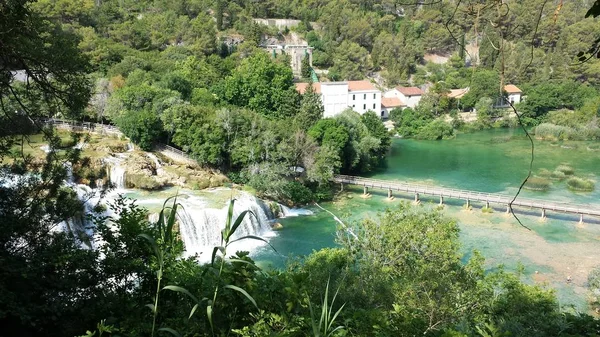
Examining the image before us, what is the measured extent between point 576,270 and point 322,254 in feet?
28.2

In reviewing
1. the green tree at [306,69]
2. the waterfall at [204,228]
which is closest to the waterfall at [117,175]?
the waterfall at [204,228]

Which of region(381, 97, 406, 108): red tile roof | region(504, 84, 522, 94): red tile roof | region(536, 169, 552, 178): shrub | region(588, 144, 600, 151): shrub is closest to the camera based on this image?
region(536, 169, 552, 178): shrub

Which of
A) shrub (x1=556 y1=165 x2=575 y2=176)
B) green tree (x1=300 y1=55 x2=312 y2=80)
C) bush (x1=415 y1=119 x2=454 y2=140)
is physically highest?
green tree (x1=300 y1=55 x2=312 y2=80)

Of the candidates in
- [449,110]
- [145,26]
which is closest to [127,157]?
[145,26]

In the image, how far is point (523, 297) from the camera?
9.45 m

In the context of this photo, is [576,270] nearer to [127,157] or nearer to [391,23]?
[127,157]

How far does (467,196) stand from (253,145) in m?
9.21

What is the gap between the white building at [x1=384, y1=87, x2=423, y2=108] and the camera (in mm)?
43594

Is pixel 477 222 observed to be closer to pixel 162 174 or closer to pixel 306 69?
pixel 162 174

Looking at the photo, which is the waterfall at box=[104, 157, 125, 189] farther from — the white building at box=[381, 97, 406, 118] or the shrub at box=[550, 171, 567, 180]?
the white building at box=[381, 97, 406, 118]

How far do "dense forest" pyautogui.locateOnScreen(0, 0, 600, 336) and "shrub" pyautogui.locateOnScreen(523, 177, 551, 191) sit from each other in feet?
24.7

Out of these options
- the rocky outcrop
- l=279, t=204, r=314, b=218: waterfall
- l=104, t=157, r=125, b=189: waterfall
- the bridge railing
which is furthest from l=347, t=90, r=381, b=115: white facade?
l=104, t=157, r=125, b=189: waterfall

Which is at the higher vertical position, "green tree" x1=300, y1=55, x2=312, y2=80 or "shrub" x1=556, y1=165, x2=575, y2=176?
"green tree" x1=300, y1=55, x2=312, y2=80

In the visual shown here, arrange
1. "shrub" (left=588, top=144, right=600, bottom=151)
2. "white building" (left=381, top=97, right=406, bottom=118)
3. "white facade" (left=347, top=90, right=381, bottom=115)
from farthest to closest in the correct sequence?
"white building" (left=381, top=97, right=406, bottom=118)
"white facade" (left=347, top=90, right=381, bottom=115)
"shrub" (left=588, top=144, right=600, bottom=151)
